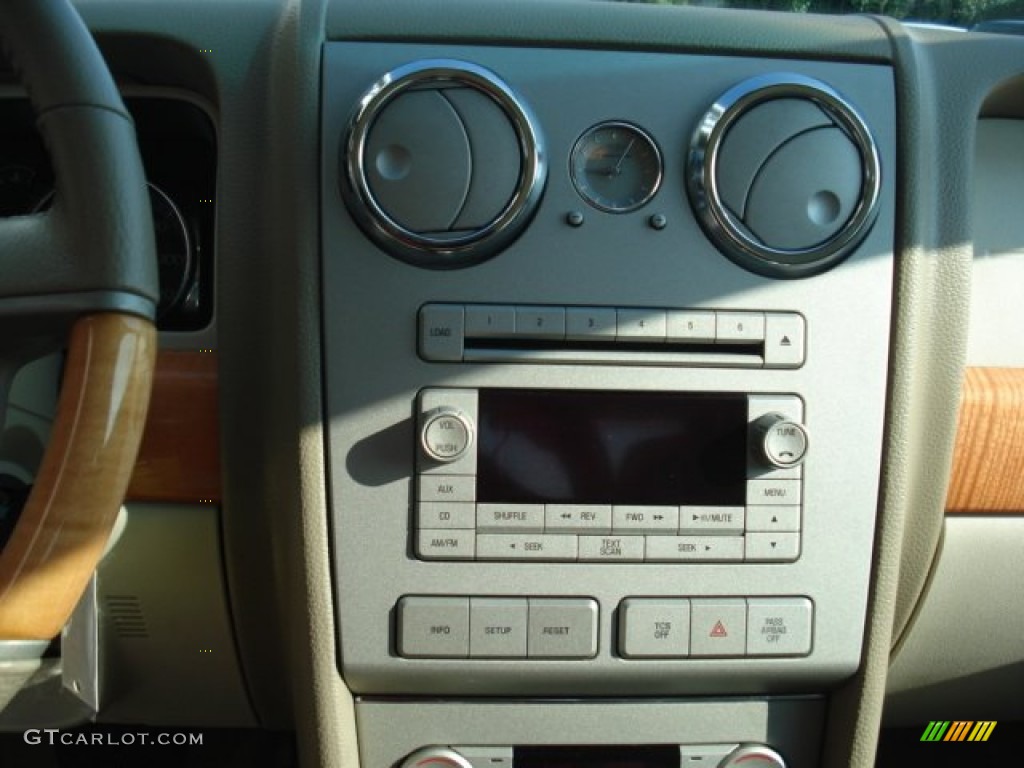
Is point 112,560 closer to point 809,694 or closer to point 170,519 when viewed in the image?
point 170,519

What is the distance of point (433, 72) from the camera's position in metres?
1.17

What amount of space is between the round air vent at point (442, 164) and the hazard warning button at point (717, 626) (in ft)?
1.56

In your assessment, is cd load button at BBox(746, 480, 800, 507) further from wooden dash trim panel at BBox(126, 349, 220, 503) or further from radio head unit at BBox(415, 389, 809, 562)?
wooden dash trim panel at BBox(126, 349, 220, 503)

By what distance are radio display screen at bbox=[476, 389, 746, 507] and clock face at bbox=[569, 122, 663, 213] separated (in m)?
0.22

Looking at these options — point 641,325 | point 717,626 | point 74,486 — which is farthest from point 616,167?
point 74,486

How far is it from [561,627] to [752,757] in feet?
1.05

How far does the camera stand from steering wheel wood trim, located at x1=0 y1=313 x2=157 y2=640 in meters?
0.93

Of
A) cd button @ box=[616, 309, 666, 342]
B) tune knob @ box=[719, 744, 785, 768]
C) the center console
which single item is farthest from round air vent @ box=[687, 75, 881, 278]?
tune knob @ box=[719, 744, 785, 768]

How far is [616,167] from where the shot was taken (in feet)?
3.98

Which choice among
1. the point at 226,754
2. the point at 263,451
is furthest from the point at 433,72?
the point at 226,754

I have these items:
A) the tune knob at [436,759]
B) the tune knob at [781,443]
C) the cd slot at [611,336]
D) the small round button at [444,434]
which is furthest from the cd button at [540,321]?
the tune knob at [436,759]

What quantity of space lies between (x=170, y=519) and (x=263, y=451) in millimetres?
171

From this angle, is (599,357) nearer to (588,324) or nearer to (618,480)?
(588,324)

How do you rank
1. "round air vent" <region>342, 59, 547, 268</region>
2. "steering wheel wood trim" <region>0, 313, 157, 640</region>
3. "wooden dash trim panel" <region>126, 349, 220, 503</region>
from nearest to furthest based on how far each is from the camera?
1. "steering wheel wood trim" <region>0, 313, 157, 640</region>
2. "round air vent" <region>342, 59, 547, 268</region>
3. "wooden dash trim panel" <region>126, 349, 220, 503</region>
